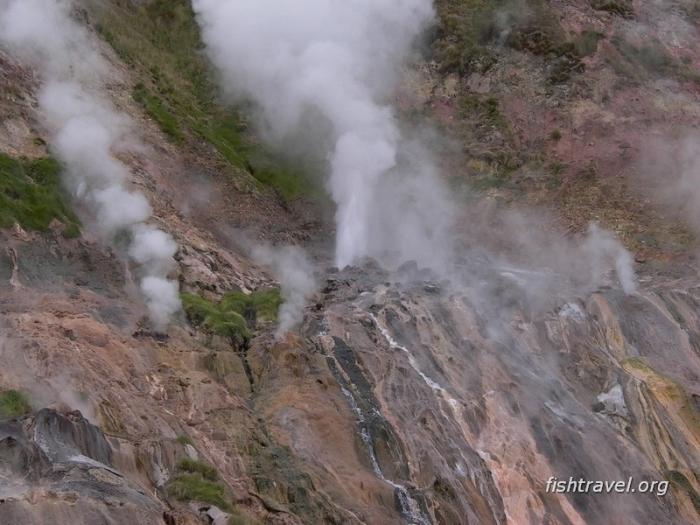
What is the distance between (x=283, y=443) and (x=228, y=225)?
16976mm

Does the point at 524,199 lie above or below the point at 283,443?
above

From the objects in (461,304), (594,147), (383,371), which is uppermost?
(594,147)

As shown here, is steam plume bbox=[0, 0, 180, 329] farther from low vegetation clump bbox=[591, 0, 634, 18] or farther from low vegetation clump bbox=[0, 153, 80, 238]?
low vegetation clump bbox=[591, 0, 634, 18]

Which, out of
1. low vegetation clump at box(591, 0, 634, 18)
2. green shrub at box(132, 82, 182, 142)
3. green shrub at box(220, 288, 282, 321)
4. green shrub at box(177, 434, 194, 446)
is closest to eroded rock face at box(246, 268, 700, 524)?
green shrub at box(220, 288, 282, 321)

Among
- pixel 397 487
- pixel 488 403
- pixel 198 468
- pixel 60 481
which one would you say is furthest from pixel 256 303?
pixel 60 481

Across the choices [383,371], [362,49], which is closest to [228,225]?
[383,371]

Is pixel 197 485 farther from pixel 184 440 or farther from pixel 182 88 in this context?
pixel 182 88

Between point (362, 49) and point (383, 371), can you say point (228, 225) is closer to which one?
point (383, 371)

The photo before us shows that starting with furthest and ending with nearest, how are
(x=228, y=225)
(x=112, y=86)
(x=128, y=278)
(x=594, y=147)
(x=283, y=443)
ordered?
(x=594, y=147)
(x=112, y=86)
(x=228, y=225)
(x=128, y=278)
(x=283, y=443)

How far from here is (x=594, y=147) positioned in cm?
4134

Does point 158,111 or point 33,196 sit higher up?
point 158,111

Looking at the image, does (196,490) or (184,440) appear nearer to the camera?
(196,490)

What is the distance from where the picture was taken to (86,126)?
96.3 feet

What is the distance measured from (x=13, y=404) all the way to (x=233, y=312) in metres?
9.22
